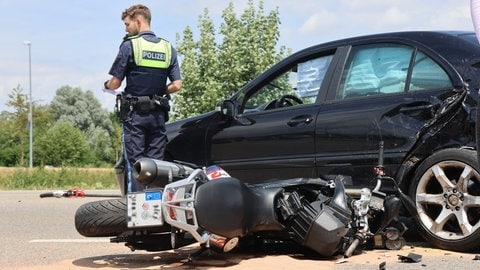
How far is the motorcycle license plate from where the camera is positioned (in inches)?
171

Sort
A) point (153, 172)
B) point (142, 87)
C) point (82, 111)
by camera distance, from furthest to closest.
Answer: point (82, 111) < point (142, 87) < point (153, 172)

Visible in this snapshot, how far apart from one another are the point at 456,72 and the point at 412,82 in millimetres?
366

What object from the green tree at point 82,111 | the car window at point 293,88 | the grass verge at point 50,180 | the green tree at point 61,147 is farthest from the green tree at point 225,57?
the green tree at point 82,111

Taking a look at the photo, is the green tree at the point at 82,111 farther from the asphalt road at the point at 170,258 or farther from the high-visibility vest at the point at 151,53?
the high-visibility vest at the point at 151,53

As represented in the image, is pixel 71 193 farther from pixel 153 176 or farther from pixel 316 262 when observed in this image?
pixel 316 262

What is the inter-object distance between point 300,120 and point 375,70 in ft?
2.48

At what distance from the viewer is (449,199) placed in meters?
5.15

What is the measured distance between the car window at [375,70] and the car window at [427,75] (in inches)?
3.3

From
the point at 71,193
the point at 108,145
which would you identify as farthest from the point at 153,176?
the point at 108,145

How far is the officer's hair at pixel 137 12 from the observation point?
6137 mm

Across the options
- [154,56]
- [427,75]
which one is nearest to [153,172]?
[154,56]

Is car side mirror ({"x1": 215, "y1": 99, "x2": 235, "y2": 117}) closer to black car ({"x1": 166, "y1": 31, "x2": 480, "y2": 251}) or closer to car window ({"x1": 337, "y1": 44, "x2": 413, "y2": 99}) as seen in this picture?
black car ({"x1": 166, "y1": 31, "x2": 480, "y2": 251})

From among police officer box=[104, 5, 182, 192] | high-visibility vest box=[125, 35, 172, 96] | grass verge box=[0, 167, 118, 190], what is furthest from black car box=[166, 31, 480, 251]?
grass verge box=[0, 167, 118, 190]

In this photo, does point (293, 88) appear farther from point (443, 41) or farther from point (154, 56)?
point (443, 41)
